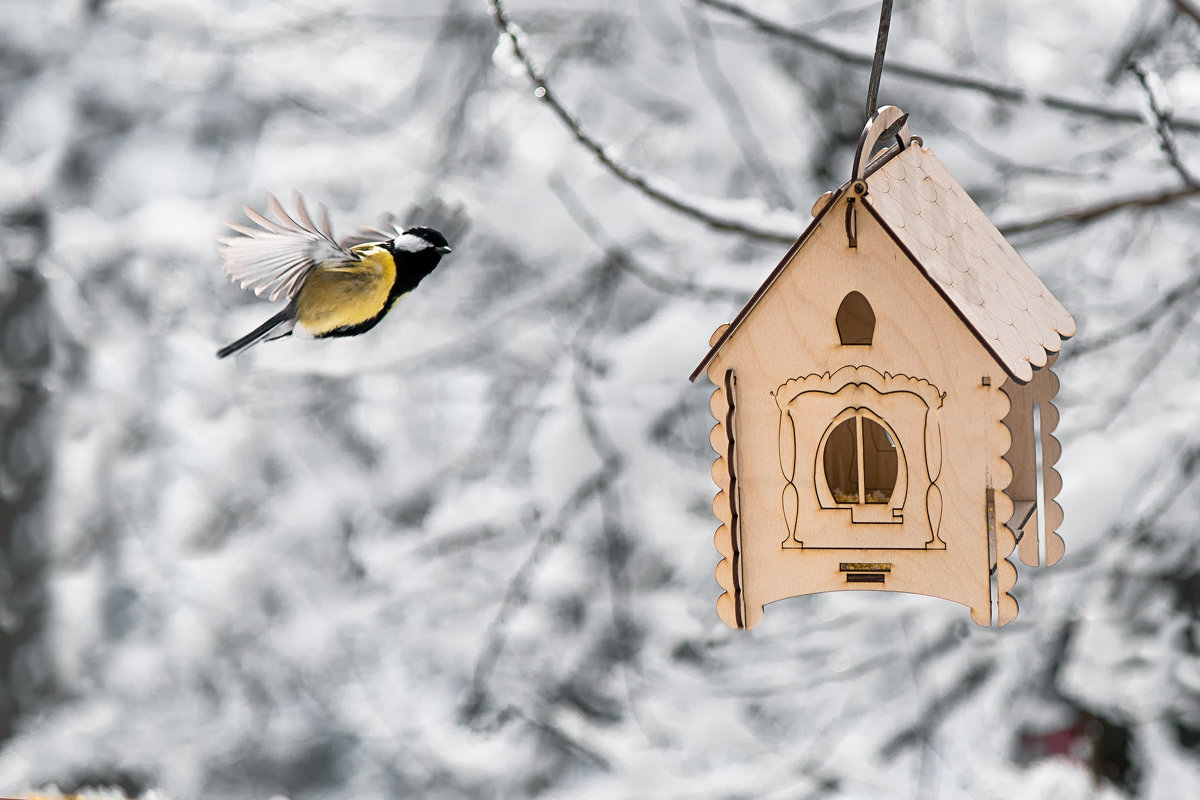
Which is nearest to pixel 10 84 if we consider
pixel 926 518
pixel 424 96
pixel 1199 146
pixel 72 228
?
pixel 72 228

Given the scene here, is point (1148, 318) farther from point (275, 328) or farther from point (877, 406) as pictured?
point (275, 328)

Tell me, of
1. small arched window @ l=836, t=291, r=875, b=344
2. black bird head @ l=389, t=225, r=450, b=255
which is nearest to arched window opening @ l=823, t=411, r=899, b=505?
small arched window @ l=836, t=291, r=875, b=344

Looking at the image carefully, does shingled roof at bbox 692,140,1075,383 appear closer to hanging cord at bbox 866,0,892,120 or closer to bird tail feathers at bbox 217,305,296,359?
hanging cord at bbox 866,0,892,120

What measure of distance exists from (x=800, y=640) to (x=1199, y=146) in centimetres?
128

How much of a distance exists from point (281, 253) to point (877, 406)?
0.52 metres

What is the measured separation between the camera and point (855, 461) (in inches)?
43.4

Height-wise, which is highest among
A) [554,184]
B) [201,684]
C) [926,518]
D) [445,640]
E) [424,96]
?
[424,96]

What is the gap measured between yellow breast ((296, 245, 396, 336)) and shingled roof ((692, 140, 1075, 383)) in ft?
0.96

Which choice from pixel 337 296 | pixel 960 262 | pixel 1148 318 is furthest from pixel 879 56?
pixel 1148 318

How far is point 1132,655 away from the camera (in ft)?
5.73

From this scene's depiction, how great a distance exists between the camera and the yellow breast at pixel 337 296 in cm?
76

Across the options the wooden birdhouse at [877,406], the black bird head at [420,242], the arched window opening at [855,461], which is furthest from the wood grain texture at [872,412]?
the black bird head at [420,242]

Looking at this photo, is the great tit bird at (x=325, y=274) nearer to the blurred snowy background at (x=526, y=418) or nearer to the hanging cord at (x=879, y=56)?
the hanging cord at (x=879, y=56)

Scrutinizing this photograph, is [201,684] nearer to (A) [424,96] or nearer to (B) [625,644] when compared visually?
(B) [625,644]
